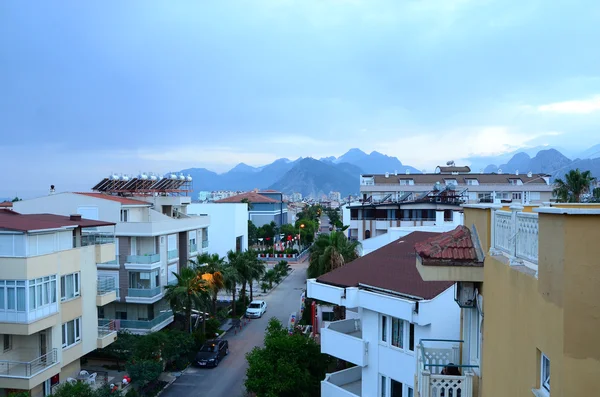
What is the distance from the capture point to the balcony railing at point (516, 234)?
461cm

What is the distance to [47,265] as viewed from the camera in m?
19.3

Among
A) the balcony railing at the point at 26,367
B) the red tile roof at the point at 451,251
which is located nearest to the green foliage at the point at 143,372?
the balcony railing at the point at 26,367

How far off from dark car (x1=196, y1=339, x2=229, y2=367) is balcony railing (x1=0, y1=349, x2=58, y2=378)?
9.27 m

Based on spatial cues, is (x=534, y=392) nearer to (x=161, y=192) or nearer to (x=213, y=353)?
(x=213, y=353)

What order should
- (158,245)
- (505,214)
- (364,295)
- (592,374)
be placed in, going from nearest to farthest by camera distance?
1. (592,374)
2. (505,214)
3. (364,295)
4. (158,245)

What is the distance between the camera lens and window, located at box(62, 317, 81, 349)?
20.7 metres

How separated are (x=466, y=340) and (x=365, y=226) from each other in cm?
3389

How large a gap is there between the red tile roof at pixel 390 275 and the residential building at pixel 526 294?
6.41 meters

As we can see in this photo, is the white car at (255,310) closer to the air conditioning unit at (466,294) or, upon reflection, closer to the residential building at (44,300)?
the residential building at (44,300)

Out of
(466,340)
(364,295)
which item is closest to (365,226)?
(364,295)

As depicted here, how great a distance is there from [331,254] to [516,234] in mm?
26089

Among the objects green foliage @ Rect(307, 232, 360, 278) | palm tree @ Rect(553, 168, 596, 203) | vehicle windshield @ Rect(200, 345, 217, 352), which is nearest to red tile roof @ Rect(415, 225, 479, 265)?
green foliage @ Rect(307, 232, 360, 278)

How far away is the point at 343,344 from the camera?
53.3 ft

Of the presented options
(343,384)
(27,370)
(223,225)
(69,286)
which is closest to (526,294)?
(343,384)
